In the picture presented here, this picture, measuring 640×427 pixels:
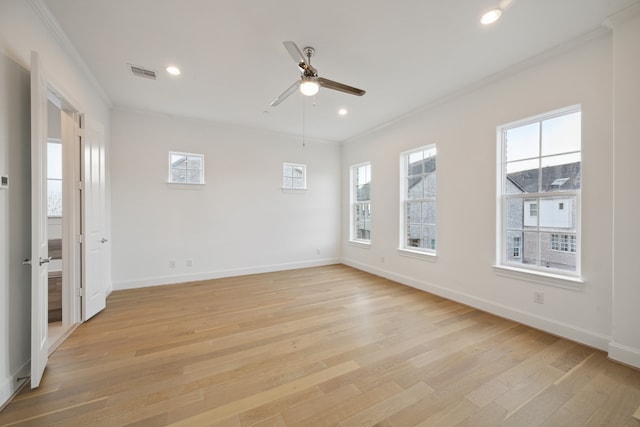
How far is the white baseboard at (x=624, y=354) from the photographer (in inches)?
81.4

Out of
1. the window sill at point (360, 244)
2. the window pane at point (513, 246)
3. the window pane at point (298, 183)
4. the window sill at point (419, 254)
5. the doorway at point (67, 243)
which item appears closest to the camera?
the doorway at point (67, 243)

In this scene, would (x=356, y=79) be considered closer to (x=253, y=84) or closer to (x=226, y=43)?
(x=253, y=84)

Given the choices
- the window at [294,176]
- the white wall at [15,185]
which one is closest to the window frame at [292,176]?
the window at [294,176]

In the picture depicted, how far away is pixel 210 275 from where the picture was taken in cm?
475

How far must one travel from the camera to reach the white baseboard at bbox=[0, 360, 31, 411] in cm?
167

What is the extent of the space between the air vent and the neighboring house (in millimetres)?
4573

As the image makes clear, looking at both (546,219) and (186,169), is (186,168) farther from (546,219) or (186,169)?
(546,219)

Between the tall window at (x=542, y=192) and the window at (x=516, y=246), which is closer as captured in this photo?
the tall window at (x=542, y=192)

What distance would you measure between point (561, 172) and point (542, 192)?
26 cm

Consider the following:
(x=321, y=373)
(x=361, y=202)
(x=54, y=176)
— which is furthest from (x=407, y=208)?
(x=54, y=176)

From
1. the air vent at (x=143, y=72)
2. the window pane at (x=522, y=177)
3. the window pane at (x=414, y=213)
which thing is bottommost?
the window pane at (x=414, y=213)

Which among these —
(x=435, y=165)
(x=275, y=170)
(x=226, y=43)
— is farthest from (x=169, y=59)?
(x=435, y=165)

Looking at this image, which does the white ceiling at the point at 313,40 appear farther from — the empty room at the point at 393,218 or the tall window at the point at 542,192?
the tall window at the point at 542,192

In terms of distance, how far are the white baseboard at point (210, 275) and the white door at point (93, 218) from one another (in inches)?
35.3
